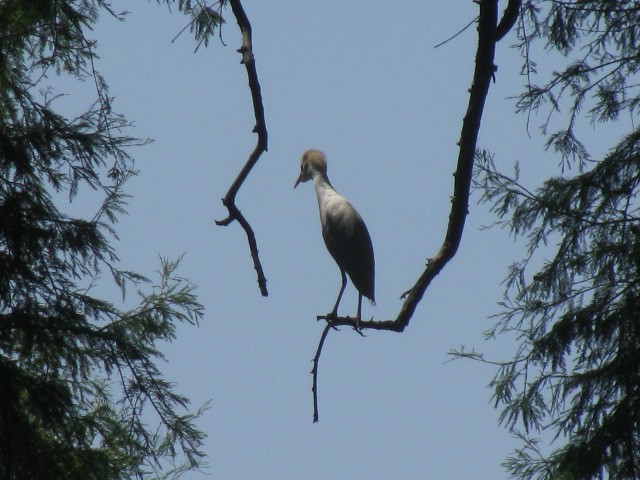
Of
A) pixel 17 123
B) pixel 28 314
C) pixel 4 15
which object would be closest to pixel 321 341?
pixel 28 314

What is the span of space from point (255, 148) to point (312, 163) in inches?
132

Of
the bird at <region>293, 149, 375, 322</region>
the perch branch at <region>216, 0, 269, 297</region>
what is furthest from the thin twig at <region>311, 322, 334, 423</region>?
the bird at <region>293, 149, 375, 322</region>

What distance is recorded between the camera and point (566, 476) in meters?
4.93

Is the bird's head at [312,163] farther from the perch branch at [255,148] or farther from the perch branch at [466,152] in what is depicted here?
the perch branch at [255,148]

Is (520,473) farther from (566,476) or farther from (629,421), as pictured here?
(629,421)

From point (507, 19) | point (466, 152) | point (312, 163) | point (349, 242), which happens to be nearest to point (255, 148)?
point (466, 152)

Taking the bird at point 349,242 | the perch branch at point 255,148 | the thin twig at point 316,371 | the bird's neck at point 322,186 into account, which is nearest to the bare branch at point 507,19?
the perch branch at point 255,148

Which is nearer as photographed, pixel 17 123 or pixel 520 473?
pixel 17 123

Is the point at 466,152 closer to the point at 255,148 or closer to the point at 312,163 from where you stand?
the point at 255,148

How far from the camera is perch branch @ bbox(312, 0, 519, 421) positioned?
3.16m

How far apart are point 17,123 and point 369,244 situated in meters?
2.54

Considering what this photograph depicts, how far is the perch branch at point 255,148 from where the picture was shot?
333cm

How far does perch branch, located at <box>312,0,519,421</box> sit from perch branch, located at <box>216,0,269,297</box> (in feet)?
2.28

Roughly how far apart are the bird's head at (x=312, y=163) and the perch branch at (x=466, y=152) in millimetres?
2880
